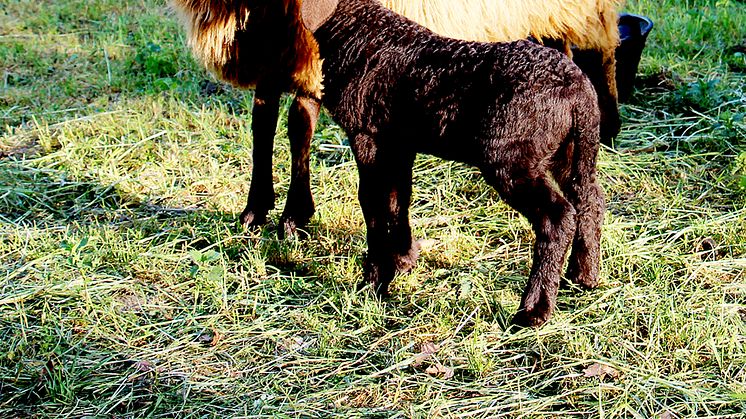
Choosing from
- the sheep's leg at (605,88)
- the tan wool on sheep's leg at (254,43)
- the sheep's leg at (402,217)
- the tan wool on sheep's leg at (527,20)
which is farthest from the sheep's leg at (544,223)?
the sheep's leg at (605,88)

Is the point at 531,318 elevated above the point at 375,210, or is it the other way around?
the point at 375,210

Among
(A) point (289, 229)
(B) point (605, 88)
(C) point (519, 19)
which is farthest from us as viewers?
(B) point (605, 88)

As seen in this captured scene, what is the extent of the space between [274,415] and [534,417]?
0.89m

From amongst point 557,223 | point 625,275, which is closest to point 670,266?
point 625,275

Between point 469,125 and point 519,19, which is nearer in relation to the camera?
point 469,125

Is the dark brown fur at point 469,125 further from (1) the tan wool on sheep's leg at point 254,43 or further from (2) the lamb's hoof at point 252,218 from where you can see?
(2) the lamb's hoof at point 252,218

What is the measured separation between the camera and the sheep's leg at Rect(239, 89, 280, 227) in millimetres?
4094

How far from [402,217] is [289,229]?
2.41ft

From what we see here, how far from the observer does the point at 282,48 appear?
389cm

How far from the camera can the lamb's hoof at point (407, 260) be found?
3.64 metres

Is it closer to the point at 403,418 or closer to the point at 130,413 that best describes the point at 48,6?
the point at 130,413

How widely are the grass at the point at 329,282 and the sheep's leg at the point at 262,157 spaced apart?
0.12 m

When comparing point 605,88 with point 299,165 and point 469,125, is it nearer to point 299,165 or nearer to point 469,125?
point 299,165

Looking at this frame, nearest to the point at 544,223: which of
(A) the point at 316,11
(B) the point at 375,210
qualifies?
(B) the point at 375,210
